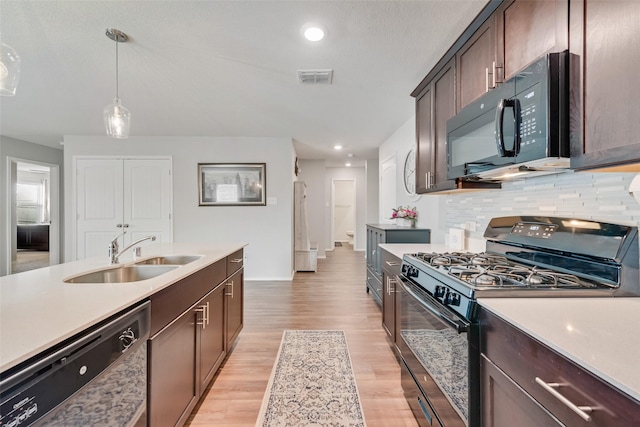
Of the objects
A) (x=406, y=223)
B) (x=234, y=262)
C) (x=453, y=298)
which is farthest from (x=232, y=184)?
(x=453, y=298)

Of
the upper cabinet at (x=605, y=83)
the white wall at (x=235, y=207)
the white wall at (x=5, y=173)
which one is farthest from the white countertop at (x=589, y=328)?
the white wall at (x=5, y=173)

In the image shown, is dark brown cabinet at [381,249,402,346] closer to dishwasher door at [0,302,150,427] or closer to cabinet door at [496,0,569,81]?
cabinet door at [496,0,569,81]

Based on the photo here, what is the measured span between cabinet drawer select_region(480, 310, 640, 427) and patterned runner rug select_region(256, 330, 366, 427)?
106 centimetres

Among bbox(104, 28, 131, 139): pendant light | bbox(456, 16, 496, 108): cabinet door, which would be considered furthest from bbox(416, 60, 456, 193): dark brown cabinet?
bbox(104, 28, 131, 139): pendant light

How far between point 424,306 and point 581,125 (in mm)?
961

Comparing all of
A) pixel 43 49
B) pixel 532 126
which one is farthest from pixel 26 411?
pixel 43 49

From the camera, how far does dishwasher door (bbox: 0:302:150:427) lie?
2.07 feet

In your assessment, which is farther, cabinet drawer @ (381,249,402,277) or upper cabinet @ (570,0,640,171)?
cabinet drawer @ (381,249,402,277)

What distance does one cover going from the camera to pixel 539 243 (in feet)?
4.60

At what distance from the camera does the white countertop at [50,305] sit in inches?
27.1

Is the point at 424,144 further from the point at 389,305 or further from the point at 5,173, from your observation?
the point at 5,173

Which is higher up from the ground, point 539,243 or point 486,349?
point 539,243

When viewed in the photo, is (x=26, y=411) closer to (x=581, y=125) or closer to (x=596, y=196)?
(x=581, y=125)

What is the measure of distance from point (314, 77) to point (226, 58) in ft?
2.49
